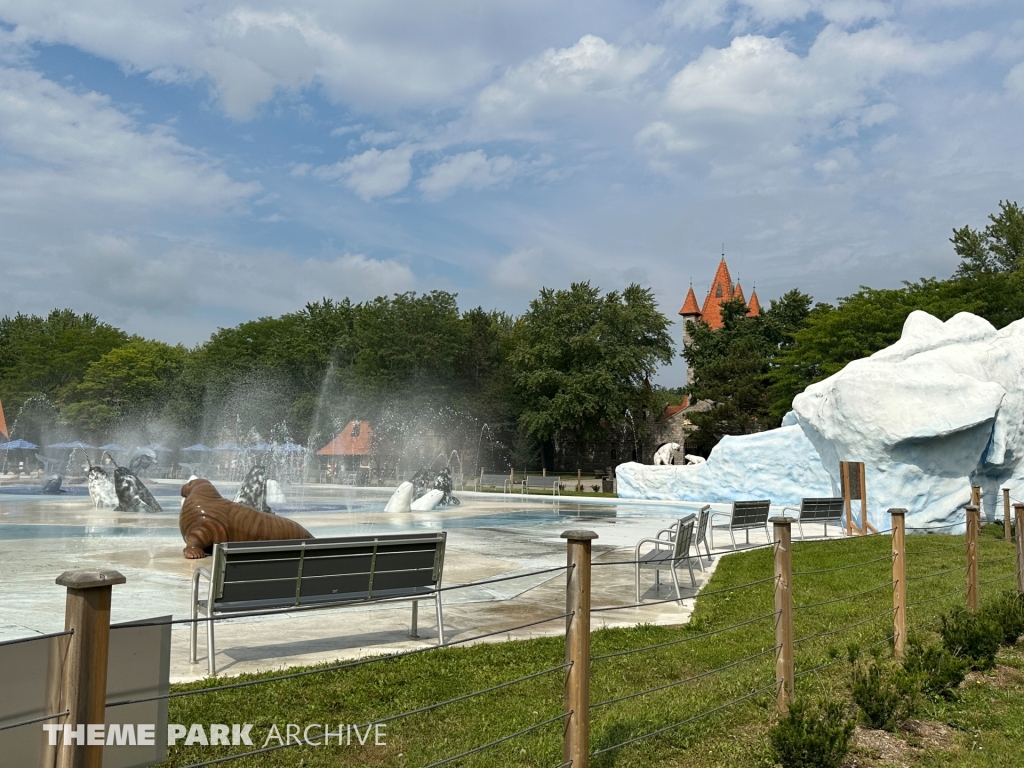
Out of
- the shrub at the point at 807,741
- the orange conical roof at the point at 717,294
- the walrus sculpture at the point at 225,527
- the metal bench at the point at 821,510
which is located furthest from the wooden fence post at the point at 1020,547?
the orange conical roof at the point at 717,294

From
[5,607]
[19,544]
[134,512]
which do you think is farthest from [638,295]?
[5,607]

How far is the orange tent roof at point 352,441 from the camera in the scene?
61.1m

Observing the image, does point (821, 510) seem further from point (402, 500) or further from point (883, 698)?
point (883, 698)

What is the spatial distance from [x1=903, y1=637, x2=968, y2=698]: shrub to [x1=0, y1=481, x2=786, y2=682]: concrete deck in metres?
2.57

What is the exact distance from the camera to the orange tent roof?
61.1m

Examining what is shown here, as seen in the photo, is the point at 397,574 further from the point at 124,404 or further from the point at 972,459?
the point at 124,404

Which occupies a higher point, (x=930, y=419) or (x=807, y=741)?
(x=930, y=419)

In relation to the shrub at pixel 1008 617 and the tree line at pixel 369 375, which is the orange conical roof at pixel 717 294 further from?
the shrub at pixel 1008 617

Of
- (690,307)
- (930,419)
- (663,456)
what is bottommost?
(663,456)

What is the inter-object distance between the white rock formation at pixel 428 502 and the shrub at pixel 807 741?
2017 centimetres

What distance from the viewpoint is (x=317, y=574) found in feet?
21.9

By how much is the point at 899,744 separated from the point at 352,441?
5854 cm

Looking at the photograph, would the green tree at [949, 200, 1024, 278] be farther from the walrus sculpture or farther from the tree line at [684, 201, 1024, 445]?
the walrus sculpture

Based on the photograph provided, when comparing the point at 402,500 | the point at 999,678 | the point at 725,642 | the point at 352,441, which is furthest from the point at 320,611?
the point at 352,441
